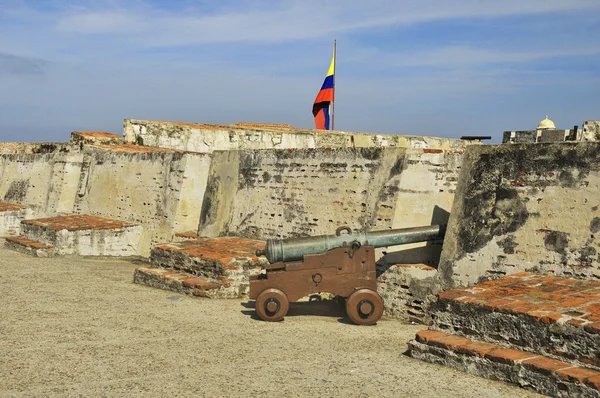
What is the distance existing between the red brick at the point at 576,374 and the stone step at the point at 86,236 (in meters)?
9.33

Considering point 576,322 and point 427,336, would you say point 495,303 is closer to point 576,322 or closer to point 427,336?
point 427,336

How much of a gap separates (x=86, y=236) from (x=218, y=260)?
4508 mm

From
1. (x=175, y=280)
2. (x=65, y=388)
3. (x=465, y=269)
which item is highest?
(x=465, y=269)

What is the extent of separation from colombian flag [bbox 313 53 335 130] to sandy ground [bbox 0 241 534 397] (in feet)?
36.7

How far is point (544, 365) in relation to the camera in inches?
177

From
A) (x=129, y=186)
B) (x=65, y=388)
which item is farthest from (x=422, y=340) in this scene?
(x=129, y=186)

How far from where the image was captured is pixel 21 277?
Answer: 9297 millimetres

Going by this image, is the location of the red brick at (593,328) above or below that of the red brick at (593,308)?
below

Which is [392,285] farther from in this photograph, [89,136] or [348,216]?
[89,136]

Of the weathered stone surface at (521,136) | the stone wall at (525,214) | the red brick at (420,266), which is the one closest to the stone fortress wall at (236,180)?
the red brick at (420,266)

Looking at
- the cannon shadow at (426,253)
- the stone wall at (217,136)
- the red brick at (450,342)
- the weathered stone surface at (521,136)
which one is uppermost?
the weathered stone surface at (521,136)

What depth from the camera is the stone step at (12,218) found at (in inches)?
593

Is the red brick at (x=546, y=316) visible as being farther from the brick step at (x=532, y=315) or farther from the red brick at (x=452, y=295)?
the red brick at (x=452, y=295)

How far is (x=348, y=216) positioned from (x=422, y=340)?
342 cm
